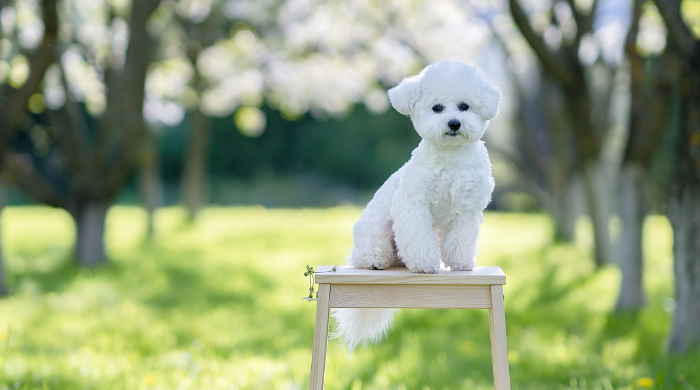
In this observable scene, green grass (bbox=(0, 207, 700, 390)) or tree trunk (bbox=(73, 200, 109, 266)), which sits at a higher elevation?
tree trunk (bbox=(73, 200, 109, 266))

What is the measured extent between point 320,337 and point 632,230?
377cm

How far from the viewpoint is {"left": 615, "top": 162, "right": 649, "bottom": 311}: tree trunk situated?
4.91 metres

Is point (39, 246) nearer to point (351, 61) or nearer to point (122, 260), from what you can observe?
point (122, 260)

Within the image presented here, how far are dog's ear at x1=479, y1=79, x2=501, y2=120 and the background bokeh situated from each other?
6.26 feet

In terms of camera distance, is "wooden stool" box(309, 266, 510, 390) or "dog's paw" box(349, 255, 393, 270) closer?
"wooden stool" box(309, 266, 510, 390)

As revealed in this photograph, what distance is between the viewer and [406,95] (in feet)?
6.68

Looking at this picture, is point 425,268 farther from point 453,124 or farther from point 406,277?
point 453,124

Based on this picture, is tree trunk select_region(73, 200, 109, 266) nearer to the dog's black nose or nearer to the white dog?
the white dog

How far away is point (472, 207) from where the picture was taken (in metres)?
2.10

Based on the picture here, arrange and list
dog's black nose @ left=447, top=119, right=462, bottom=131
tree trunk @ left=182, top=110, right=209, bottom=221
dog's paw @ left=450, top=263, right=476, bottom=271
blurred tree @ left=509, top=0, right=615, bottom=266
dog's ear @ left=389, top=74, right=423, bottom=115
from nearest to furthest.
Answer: dog's black nose @ left=447, top=119, right=462, bottom=131, dog's ear @ left=389, top=74, right=423, bottom=115, dog's paw @ left=450, top=263, right=476, bottom=271, blurred tree @ left=509, top=0, right=615, bottom=266, tree trunk @ left=182, top=110, right=209, bottom=221

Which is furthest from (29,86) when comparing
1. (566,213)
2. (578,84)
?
(566,213)

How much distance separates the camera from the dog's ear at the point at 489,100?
77.4 inches

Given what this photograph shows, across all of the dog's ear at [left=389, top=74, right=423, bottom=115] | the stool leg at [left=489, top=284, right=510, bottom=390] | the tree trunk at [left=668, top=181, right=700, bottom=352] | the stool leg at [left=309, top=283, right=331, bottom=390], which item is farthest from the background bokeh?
the dog's ear at [left=389, top=74, right=423, bottom=115]

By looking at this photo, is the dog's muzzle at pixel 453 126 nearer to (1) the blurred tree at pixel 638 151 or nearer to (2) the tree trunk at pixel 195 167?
(1) the blurred tree at pixel 638 151
